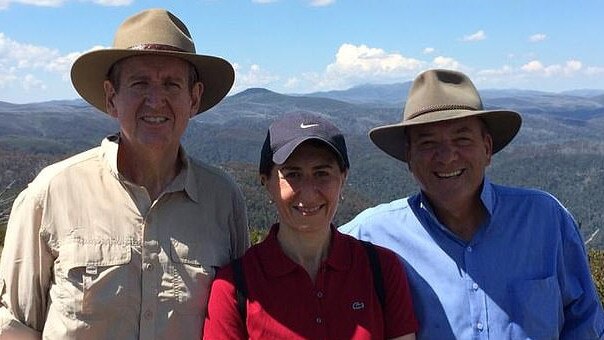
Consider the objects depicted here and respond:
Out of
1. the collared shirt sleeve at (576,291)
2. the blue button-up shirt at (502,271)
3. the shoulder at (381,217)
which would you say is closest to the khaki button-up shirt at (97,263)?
the shoulder at (381,217)

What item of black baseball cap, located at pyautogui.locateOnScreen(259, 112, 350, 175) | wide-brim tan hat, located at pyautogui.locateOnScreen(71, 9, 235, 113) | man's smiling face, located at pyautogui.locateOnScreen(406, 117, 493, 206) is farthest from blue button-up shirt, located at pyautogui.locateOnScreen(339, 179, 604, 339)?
wide-brim tan hat, located at pyautogui.locateOnScreen(71, 9, 235, 113)

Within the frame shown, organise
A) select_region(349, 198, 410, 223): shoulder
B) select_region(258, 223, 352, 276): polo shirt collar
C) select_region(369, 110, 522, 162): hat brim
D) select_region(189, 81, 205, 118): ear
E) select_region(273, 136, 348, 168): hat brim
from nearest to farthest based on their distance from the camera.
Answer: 1. select_region(273, 136, 348, 168): hat brim
2. select_region(258, 223, 352, 276): polo shirt collar
3. select_region(189, 81, 205, 118): ear
4. select_region(369, 110, 522, 162): hat brim
5. select_region(349, 198, 410, 223): shoulder

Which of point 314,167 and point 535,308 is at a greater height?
point 314,167

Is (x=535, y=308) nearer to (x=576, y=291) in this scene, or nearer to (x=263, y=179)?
(x=576, y=291)

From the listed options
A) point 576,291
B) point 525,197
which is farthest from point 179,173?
point 576,291

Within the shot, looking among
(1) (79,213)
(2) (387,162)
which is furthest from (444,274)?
(2) (387,162)

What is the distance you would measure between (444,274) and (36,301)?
6.45 ft

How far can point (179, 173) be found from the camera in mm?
3229

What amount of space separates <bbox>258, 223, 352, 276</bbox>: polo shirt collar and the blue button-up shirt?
2.02 feet

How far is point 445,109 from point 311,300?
1304 millimetres

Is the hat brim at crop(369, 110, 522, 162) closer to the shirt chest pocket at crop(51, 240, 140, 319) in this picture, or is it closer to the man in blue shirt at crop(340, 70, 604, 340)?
the man in blue shirt at crop(340, 70, 604, 340)

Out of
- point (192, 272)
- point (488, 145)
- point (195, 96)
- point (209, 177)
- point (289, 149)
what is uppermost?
point (195, 96)

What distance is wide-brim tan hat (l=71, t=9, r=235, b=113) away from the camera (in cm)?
302

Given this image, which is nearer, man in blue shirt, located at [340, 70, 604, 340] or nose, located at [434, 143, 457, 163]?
man in blue shirt, located at [340, 70, 604, 340]
